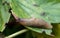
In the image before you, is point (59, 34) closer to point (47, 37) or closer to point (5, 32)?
point (47, 37)

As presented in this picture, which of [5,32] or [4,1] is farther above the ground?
[4,1]

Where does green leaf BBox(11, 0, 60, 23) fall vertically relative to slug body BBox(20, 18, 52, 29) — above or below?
above

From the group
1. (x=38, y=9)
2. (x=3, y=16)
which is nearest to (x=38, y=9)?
(x=38, y=9)

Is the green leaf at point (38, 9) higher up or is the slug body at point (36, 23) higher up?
the green leaf at point (38, 9)

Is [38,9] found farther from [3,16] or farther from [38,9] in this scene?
[3,16]

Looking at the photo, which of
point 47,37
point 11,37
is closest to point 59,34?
point 47,37

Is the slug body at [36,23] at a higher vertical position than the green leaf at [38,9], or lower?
lower

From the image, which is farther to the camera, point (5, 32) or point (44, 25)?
point (5, 32)
